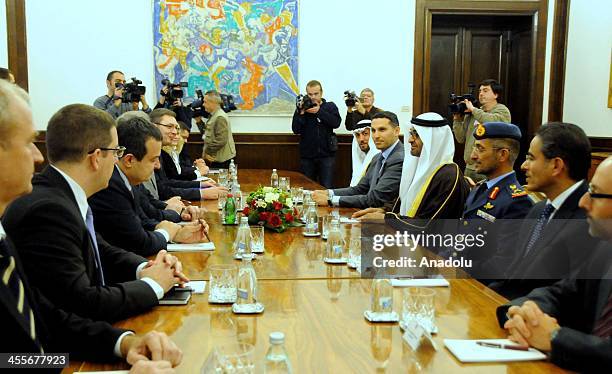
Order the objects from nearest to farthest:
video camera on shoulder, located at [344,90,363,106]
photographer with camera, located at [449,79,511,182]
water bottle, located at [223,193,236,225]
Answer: water bottle, located at [223,193,236,225] → photographer with camera, located at [449,79,511,182] → video camera on shoulder, located at [344,90,363,106]

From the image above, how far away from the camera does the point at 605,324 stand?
1.63 meters

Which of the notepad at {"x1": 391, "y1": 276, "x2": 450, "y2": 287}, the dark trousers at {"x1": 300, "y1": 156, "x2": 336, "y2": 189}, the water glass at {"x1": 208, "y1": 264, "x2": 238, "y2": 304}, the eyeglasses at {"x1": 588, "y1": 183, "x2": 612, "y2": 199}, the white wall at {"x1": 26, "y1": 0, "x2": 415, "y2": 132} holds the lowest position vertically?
the dark trousers at {"x1": 300, "y1": 156, "x2": 336, "y2": 189}

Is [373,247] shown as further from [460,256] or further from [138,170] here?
[138,170]

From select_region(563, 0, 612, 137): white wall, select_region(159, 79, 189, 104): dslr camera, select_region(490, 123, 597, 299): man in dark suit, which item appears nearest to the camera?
select_region(490, 123, 597, 299): man in dark suit

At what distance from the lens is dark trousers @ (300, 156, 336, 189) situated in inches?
302

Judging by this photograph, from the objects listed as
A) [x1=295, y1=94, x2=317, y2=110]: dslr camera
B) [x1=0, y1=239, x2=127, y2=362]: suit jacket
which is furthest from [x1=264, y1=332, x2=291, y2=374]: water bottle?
[x1=295, y1=94, x2=317, y2=110]: dslr camera

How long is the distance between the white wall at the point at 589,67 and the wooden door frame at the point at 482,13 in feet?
1.06

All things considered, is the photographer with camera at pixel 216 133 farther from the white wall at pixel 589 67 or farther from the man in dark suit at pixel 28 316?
the man in dark suit at pixel 28 316

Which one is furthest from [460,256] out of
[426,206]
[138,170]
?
[138,170]

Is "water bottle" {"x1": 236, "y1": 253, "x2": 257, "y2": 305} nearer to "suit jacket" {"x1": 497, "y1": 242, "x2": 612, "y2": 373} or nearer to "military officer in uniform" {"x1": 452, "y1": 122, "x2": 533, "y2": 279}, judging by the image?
"suit jacket" {"x1": 497, "y1": 242, "x2": 612, "y2": 373}

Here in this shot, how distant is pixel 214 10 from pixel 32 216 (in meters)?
6.45

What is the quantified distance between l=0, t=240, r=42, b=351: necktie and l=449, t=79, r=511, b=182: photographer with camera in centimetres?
556

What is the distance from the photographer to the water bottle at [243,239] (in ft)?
8.46

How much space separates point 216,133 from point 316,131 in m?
1.18
